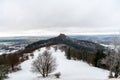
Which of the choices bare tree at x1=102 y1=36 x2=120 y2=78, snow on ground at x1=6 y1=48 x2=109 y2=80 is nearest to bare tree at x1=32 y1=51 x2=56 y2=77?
snow on ground at x1=6 y1=48 x2=109 y2=80

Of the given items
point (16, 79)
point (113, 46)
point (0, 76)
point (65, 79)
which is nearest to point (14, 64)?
point (16, 79)

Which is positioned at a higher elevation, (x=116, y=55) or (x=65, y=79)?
(x=116, y=55)

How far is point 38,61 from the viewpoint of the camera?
5541 centimetres

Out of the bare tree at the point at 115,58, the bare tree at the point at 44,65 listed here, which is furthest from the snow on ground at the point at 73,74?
the bare tree at the point at 115,58

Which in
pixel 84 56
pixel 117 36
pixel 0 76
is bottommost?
pixel 84 56

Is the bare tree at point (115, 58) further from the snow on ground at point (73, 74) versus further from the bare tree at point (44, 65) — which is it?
the bare tree at point (44, 65)

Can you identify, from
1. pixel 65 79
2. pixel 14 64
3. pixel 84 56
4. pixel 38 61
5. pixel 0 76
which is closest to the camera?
pixel 0 76

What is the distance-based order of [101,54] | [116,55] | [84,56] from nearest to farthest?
1. [116,55]
2. [101,54]
3. [84,56]

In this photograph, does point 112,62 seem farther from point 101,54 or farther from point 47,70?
point 101,54

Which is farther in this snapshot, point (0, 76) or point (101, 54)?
point (101, 54)

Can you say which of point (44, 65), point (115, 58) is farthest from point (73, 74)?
point (115, 58)

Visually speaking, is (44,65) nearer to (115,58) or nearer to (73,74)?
(73,74)

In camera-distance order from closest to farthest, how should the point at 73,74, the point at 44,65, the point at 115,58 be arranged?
1. the point at 115,58
2. the point at 44,65
3. the point at 73,74

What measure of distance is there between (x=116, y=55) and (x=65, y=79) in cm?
1272
